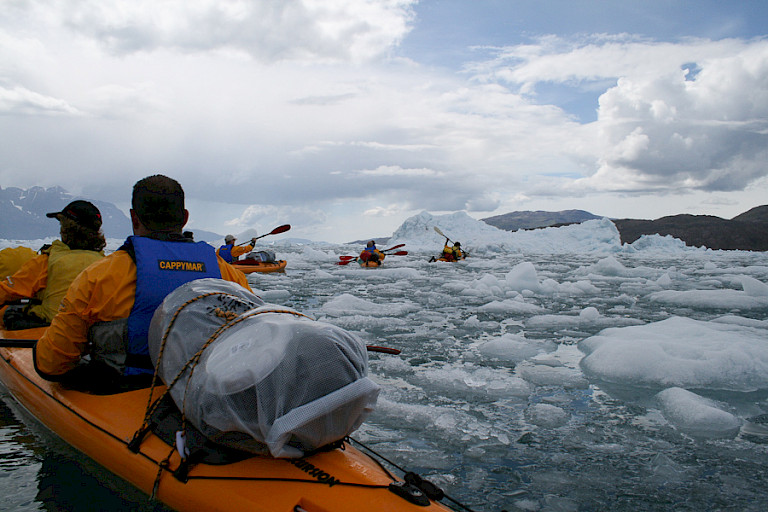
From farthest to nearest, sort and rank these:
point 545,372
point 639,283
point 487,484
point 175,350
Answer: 1. point 639,283
2. point 545,372
3. point 487,484
4. point 175,350

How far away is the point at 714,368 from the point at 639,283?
8617 millimetres

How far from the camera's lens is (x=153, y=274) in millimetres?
2023

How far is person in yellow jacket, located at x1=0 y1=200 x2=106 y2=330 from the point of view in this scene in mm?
3213

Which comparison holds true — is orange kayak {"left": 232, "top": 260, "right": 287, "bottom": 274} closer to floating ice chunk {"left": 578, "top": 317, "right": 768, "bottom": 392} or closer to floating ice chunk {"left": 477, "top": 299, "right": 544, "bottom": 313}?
floating ice chunk {"left": 477, "top": 299, "right": 544, "bottom": 313}

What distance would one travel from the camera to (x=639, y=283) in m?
11.4

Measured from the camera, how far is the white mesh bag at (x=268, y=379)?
4.89 feet

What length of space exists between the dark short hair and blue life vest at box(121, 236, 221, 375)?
10 cm

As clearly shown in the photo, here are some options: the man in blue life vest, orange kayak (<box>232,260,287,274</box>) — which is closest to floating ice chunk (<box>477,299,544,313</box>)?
the man in blue life vest

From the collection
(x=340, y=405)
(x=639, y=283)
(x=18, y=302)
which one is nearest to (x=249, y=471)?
(x=340, y=405)

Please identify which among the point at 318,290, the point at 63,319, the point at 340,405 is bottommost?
the point at 318,290

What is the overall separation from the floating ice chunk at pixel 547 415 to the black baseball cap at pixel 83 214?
123 inches

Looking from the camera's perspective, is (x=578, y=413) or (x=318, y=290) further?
(x=318, y=290)

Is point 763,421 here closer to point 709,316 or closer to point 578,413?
point 578,413

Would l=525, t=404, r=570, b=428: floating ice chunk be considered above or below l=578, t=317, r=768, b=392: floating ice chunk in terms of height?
below
